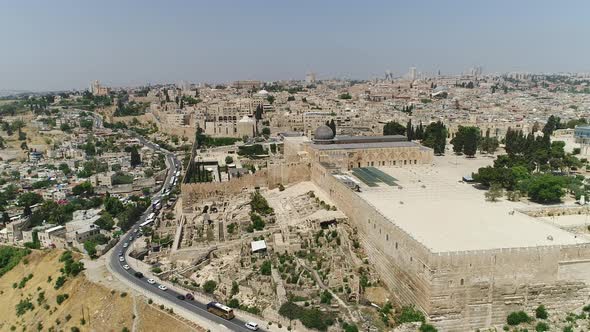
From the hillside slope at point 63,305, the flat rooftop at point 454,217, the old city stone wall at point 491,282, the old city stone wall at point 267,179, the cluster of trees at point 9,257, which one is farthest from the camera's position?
the old city stone wall at point 267,179

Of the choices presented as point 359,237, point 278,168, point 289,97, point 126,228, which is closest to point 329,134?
point 278,168

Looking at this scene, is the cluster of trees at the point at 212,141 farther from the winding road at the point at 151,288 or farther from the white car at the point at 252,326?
the white car at the point at 252,326

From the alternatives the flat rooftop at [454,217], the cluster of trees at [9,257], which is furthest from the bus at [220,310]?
the cluster of trees at [9,257]

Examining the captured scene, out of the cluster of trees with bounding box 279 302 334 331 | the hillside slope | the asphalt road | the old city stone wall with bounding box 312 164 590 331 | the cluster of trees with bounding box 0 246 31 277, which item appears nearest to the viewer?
the old city stone wall with bounding box 312 164 590 331

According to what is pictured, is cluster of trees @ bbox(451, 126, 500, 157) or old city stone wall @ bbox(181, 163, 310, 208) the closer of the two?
old city stone wall @ bbox(181, 163, 310, 208)

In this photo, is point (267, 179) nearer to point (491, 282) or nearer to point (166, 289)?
point (166, 289)

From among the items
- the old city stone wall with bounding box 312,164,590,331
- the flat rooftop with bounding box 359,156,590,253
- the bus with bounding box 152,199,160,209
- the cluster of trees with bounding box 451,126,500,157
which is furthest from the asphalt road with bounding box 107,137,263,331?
the cluster of trees with bounding box 451,126,500,157

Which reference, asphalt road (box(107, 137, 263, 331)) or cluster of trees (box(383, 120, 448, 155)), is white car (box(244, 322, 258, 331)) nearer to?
asphalt road (box(107, 137, 263, 331))
